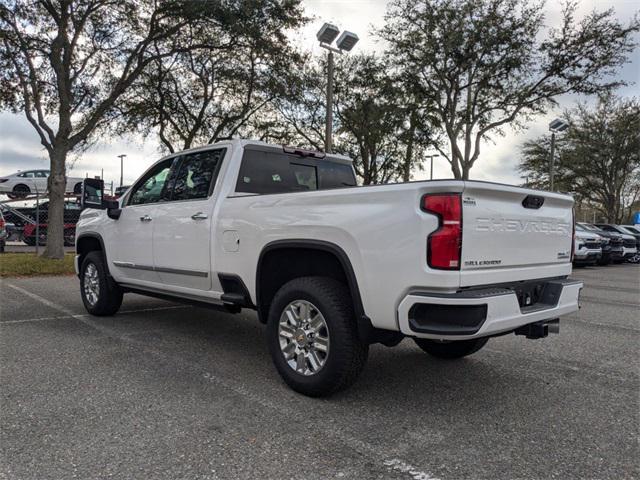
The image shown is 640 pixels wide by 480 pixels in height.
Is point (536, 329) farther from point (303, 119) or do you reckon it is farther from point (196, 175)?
point (303, 119)

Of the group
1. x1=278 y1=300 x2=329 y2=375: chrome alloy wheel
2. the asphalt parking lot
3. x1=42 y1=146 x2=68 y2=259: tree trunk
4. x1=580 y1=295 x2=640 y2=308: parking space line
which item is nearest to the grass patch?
x1=42 y1=146 x2=68 y2=259: tree trunk

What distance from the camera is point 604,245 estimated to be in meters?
18.7

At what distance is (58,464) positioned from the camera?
2.64m

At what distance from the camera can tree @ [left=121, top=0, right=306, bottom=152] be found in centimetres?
1338

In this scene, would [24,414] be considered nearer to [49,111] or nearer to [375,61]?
[49,111]

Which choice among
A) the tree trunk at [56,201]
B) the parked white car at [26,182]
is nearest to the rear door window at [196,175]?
the tree trunk at [56,201]

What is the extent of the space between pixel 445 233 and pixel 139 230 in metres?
3.71

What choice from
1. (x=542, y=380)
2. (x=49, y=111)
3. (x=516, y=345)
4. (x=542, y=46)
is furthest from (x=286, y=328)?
(x=542, y=46)

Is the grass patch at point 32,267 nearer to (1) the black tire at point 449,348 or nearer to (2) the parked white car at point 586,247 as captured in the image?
(1) the black tire at point 449,348

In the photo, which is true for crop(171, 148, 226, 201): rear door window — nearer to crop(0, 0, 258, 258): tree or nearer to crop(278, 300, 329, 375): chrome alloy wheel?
crop(278, 300, 329, 375): chrome alloy wheel

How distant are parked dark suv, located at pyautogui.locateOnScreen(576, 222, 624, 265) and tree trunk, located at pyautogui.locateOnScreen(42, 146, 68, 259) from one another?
1675 cm

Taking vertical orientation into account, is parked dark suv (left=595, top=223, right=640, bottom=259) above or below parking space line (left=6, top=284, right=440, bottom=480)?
above

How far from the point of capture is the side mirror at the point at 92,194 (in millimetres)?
5949

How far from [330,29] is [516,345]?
763 cm
